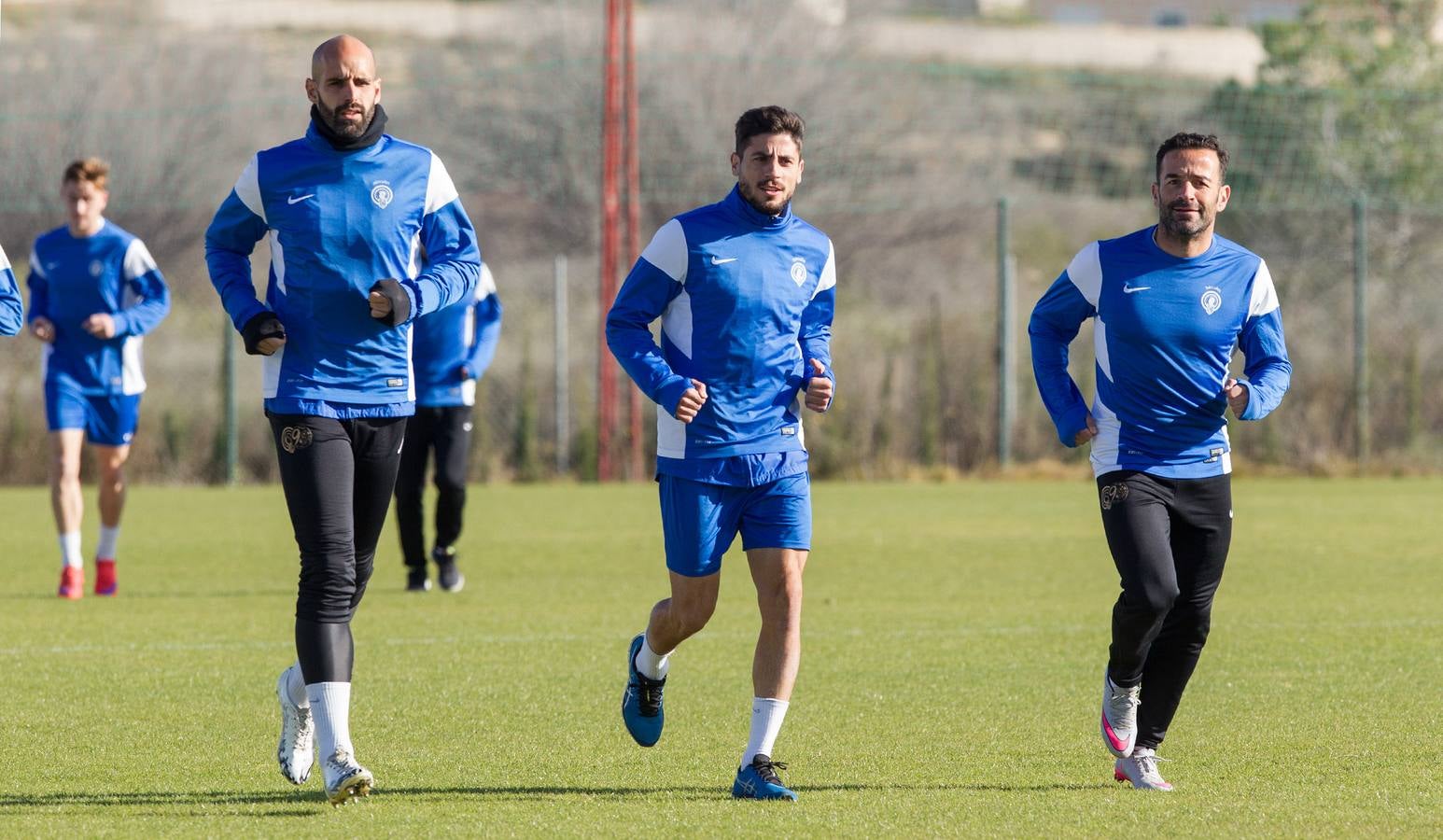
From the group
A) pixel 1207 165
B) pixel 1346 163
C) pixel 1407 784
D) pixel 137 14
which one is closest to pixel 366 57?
pixel 1207 165

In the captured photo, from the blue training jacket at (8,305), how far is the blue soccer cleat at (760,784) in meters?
2.74

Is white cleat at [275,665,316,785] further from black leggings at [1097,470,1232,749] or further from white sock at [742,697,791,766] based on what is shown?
black leggings at [1097,470,1232,749]

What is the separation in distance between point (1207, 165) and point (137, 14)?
5497 cm

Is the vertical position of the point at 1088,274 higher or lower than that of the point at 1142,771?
higher

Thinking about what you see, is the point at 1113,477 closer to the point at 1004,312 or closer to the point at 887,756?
the point at 887,756

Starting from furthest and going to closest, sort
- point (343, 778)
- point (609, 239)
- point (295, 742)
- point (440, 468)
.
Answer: point (609, 239), point (440, 468), point (295, 742), point (343, 778)

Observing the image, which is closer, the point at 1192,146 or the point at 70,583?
the point at 1192,146

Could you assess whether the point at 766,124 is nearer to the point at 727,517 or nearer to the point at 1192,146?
the point at 727,517

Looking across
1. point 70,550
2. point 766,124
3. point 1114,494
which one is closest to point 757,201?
point 766,124

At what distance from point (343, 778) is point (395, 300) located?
4.45 feet

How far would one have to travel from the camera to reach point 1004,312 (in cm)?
2181

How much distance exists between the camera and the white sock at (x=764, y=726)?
6.04 meters

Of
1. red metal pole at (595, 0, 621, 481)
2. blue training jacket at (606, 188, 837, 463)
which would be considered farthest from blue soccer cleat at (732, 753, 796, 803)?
red metal pole at (595, 0, 621, 481)

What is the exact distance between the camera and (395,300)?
592 cm
